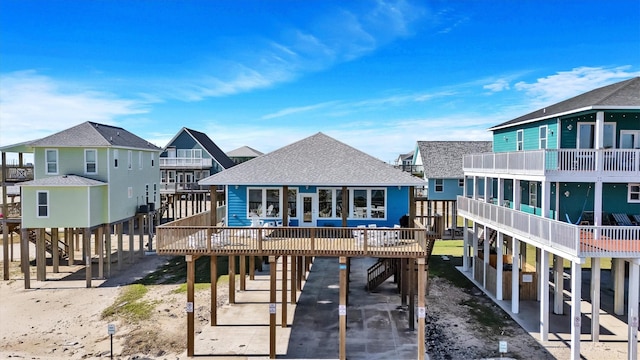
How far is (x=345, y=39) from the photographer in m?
25.0

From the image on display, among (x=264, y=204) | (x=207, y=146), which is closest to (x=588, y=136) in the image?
(x=264, y=204)

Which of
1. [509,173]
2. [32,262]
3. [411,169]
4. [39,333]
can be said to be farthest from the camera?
[411,169]

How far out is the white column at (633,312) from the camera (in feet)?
42.6

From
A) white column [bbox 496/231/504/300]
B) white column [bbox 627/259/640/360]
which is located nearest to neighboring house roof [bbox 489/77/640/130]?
white column [bbox 627/259/640/360]

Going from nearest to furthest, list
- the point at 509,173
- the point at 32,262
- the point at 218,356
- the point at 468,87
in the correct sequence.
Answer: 1. the point at 218,356
2. the point at 509,173
3. the point at 32,262
4. the point at 468,87

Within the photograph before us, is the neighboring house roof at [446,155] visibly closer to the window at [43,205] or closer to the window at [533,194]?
the window at [533,194]

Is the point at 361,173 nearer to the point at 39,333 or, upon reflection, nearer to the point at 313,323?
the point at 313,323

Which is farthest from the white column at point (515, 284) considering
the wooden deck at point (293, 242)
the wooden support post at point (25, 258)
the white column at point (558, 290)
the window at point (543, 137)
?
the wooden support post at point (25, 258)

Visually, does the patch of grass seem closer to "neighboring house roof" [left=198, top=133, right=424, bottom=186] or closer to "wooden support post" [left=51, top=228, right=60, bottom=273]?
"neighboring house roof" [left=198, top=133, right=424, bottom=186]

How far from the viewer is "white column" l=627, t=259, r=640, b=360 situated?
13.0 meters

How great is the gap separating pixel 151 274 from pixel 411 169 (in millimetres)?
28980

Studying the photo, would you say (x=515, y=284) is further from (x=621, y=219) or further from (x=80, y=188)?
(x=80, y=188)

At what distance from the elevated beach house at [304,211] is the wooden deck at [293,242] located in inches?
1.3

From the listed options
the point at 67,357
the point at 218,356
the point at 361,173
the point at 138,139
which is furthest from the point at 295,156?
the point at 138,139
